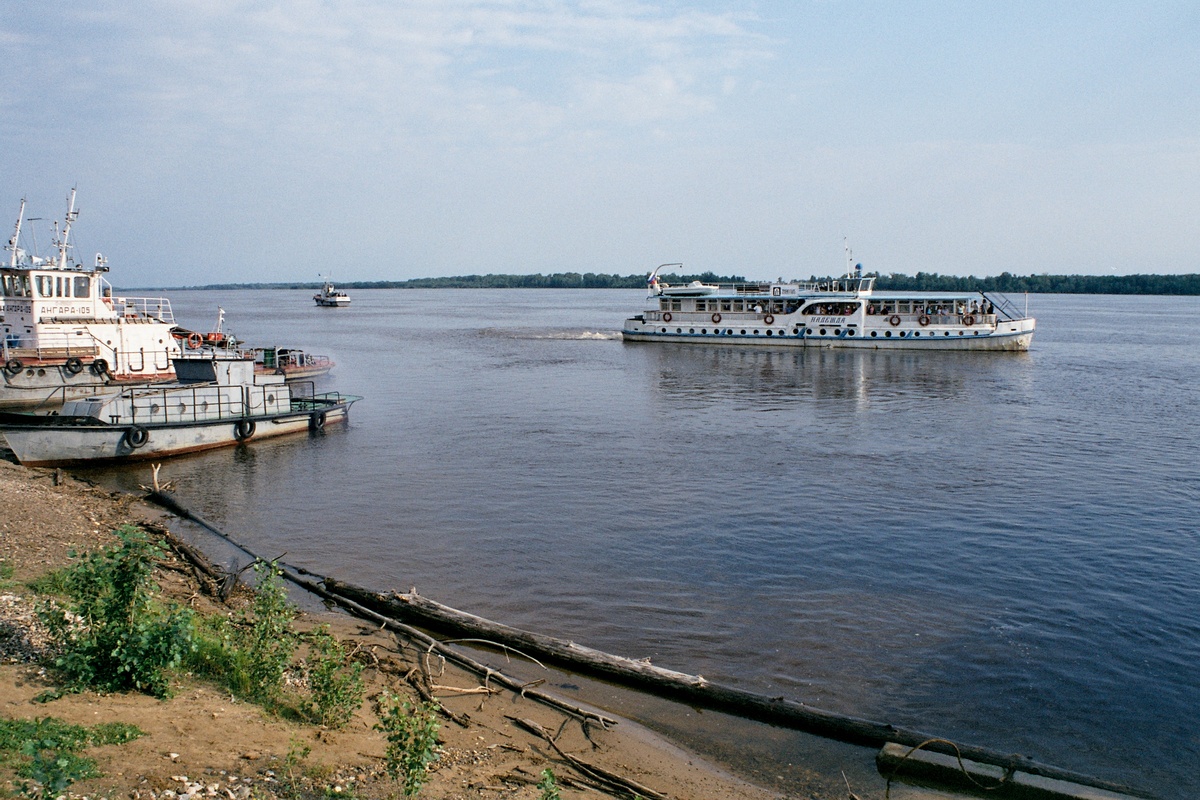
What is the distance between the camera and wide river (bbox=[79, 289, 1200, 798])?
13172mm

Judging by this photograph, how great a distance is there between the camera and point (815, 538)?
20844 mm

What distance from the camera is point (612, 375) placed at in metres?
57.1

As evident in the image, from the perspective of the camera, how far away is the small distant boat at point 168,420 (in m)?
26.2

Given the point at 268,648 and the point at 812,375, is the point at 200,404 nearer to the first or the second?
the point at 268,648

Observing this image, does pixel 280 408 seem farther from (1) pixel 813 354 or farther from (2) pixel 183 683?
(1) pixel 813 354

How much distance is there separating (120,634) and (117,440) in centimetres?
2042

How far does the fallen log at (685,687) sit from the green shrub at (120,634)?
5086 millimetres

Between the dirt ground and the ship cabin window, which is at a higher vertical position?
the ship cabin window

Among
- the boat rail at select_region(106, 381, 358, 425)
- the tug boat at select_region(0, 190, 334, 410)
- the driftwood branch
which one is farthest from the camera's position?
the tug boat at select_region(0, 190, 334, 410)

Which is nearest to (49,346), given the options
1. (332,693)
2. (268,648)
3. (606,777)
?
(268,648)

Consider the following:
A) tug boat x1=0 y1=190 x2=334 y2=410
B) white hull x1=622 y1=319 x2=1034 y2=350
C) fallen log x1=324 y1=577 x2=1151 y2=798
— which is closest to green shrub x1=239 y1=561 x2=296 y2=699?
fallen log x1=324 y1=577 x2=1151 y2=798

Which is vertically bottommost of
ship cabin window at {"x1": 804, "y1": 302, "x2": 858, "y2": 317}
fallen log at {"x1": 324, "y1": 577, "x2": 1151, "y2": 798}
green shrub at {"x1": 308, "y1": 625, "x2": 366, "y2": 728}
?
fallen log at {"x1": 324, "y1": 577, "x2": 1151, "y2": 798}

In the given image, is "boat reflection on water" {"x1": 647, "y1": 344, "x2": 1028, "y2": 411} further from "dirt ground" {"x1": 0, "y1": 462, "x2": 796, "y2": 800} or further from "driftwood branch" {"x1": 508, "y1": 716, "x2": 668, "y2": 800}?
"driftwood branch" {"x1": 508, "y1": 716, "x2": 668, "y2": 800}

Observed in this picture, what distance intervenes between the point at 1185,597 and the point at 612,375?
42.0 meters
